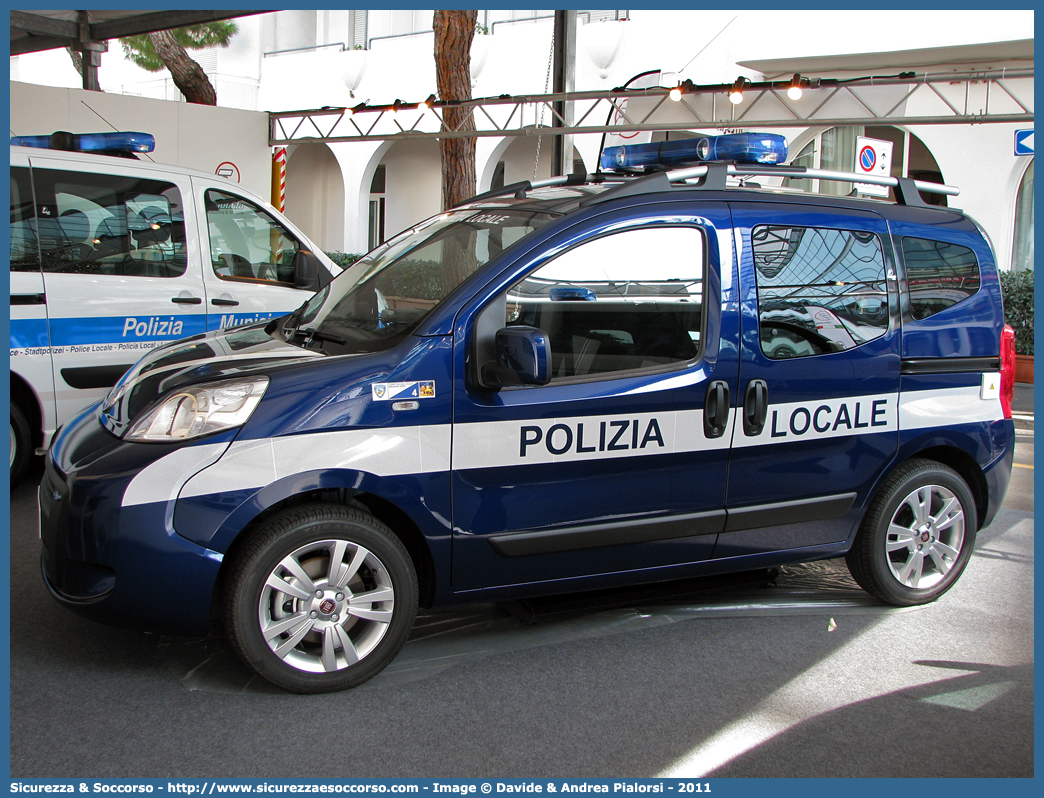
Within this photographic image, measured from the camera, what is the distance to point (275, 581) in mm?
3184

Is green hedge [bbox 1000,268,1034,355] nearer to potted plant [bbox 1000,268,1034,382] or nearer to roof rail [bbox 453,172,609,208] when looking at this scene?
potted plant [bbox 1000,268,1034,382]

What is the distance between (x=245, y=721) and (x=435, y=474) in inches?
39.4

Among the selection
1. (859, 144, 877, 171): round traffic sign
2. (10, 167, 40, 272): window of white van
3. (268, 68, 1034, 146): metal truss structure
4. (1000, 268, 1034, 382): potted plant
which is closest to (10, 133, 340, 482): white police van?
(10, 167, 40, 272): window of white van

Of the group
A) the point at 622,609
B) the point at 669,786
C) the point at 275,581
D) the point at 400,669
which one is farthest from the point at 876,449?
the point at 275,581

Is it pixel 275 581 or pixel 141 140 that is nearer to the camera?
pixel 275 581

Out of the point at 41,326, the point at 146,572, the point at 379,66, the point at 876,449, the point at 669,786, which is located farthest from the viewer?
the point at 379,66

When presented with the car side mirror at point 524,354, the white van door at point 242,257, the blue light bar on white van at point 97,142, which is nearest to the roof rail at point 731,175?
the car side mirror at point 524,354

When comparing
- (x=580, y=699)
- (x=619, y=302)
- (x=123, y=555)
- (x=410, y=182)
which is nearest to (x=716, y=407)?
(x=619, y=302)

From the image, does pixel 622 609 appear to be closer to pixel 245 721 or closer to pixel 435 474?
pixel 435 474

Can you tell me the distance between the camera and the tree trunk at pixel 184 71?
1558 cm

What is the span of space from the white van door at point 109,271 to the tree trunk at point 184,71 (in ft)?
36.3

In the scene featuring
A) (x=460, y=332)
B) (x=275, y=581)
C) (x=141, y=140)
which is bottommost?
(x=275, y=581)

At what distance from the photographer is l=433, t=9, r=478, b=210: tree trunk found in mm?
11141

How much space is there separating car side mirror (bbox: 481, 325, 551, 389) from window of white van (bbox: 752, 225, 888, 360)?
103 centimetres
